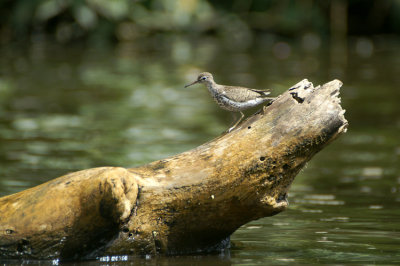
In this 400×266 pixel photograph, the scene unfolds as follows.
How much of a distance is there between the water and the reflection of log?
243 millimetres

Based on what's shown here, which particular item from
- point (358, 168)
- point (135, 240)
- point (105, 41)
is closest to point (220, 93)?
point (135, 240)

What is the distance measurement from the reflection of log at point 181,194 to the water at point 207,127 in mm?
243

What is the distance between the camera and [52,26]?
30688 mm

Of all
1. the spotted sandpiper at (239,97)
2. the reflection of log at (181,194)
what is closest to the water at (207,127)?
the reflection of log at (181,194)

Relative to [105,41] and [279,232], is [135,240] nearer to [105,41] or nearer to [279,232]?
[279,232]

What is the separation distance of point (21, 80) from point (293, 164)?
47.5 ft

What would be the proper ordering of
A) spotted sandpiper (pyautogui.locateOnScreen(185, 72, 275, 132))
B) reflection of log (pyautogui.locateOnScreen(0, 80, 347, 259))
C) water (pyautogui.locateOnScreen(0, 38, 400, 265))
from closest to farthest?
1. reflection of log (pyautogui.locateOnScreen(0, 80, 347, 259))
2. spotted sandpiper (pyautogui.locateOnScreen(185, 72, 275, 132))
3. water (pyautogui.locateOnScreen(0, 38, 400, 265))

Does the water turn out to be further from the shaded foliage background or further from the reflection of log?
the shaded foliage background

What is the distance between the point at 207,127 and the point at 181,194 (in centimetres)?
730

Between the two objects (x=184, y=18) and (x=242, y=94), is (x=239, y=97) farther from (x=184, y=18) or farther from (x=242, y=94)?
(x=184, y=18)

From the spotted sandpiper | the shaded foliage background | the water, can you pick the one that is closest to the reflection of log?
the water

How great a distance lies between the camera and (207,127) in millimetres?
13195

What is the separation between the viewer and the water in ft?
22.3

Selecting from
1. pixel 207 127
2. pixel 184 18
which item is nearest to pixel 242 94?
pixel 207 127
